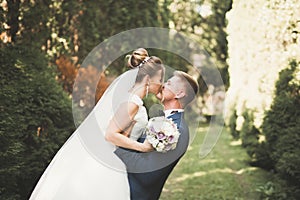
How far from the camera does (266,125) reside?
7234 millimetres

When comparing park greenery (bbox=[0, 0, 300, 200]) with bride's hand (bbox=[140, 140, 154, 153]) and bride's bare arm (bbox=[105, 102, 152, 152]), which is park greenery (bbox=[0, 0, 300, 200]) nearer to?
bride's bare arm (bbox=[105, 102, 152, 152])

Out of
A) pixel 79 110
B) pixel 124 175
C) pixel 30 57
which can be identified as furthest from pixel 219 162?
pixel 124 175

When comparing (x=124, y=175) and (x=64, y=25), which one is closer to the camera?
(x=124, y=175)

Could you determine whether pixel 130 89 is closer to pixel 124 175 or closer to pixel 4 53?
pixel 124 175

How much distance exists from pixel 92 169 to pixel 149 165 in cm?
54

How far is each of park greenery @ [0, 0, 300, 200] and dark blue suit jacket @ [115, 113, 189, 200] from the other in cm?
156

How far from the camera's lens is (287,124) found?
6.43 meters

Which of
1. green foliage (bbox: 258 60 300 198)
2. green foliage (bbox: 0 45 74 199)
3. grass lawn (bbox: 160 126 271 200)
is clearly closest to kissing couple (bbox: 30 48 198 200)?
green foliage (bbox: 0 45 74 199)

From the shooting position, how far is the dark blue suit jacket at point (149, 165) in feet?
11.6

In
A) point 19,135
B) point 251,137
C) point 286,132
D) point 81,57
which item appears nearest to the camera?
point 19,135

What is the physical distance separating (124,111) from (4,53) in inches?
96.3

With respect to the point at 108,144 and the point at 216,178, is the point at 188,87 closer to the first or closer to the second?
the point at 108,144

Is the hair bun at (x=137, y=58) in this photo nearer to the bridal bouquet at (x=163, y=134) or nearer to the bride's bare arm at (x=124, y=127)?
→ the bride's bare arm at (x=124, y=127)

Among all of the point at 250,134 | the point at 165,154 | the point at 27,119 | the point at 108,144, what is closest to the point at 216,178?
the point at 250,134
